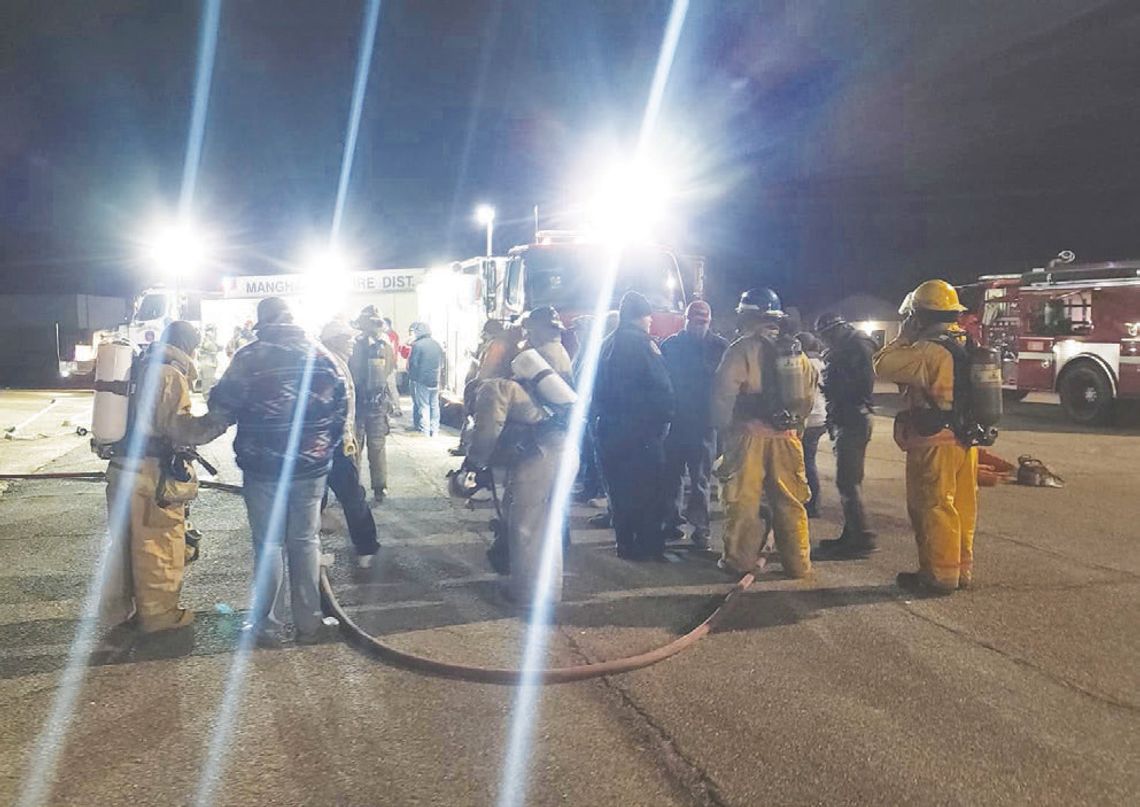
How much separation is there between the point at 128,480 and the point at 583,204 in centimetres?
1082

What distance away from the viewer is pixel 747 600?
18.5 ft

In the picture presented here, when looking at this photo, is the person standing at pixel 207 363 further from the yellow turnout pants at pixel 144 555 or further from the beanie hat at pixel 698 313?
the yellow turnout pants at pixel 144 555

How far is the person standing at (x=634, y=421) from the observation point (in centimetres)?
636

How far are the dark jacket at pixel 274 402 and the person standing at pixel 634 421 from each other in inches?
87.3

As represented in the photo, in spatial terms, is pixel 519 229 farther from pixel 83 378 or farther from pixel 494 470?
pixel 494 470

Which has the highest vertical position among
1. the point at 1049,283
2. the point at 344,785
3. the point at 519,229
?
the point at 519,229

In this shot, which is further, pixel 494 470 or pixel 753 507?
pixel 753 507

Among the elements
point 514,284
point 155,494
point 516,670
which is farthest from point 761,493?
point 514,284

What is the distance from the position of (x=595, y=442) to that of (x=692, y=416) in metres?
0.82

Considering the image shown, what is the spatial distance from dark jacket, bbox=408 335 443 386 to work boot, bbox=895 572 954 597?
26.1 ft

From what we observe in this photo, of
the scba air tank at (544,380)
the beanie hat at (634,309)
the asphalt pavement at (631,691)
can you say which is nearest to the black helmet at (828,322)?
the beanie hat at (634,309)

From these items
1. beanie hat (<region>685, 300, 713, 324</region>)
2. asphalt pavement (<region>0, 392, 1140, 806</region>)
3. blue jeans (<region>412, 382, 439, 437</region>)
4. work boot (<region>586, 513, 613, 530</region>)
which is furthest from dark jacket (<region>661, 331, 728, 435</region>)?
blue jeans (<region>412, 382, 439, 437</region>)

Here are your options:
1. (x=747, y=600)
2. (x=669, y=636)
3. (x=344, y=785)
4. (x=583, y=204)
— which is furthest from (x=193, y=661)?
(x=583, y=204)

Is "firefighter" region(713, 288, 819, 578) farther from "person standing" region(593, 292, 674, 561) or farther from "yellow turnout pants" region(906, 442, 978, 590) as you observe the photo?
"yellow turnout pants" region(906, 442, 978, 590)
